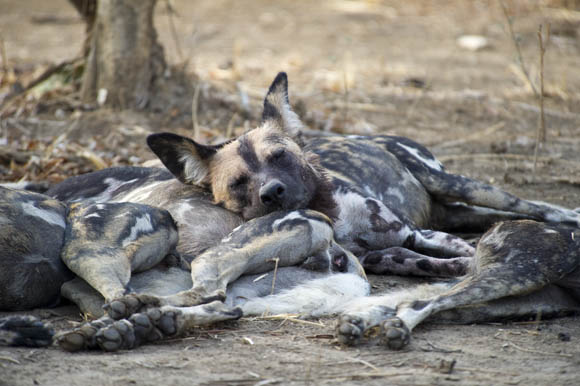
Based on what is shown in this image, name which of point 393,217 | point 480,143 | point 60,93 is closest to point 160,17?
point 60,93

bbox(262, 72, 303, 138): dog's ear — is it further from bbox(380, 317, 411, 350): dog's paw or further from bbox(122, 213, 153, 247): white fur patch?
bbox(380, 317, 411, 350): dog's paw

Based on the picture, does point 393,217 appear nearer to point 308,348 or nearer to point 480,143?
point 308,348

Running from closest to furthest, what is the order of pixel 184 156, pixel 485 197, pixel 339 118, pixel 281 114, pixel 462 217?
pixel 184 156 → pixel 281 114 → pixel 485 197 → pixel 462 217 → pixel 339 118

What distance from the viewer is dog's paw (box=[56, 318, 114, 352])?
96.7 inches

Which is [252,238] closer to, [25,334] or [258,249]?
[258,249]

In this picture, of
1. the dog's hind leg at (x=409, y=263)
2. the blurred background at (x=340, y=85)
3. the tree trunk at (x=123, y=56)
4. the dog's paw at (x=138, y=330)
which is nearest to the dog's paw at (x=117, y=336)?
the dog's paw at (x=138, y=330)

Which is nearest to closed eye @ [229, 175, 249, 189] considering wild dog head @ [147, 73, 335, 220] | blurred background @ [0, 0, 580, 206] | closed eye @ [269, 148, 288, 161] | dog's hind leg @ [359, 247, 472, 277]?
wild dog head @ [147, 73, 335, 220]

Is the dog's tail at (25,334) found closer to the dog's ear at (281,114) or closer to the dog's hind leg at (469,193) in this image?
the dog's ear at (281,114)

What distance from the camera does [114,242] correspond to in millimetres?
3021

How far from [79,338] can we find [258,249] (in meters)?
0.96

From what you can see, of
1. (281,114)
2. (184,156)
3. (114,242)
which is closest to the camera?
(114,242)

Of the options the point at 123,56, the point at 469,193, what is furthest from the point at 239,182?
the point at 123,56

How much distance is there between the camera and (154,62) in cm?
620

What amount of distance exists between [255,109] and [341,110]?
2.95ft
